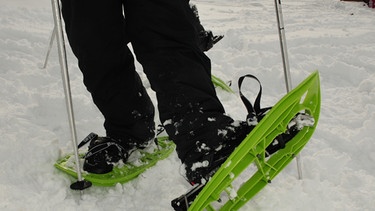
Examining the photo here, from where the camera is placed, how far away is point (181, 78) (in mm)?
1400

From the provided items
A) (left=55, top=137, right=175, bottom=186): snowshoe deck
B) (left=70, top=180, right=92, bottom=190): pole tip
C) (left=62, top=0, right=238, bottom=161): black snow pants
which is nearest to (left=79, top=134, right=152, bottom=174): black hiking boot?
(left=55, top=137, right=175, bottom=186): snowshoe deck

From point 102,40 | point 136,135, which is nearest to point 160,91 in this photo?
point 102,40

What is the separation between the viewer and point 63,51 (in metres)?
1.72

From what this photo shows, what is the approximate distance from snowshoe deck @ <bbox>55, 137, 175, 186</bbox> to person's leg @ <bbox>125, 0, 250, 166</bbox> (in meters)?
0.48

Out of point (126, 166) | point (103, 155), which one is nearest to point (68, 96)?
point (103, 155)

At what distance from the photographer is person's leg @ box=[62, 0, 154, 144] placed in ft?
5.06

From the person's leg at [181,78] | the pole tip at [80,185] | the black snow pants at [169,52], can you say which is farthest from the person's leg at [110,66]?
the pole tip at [80,185]

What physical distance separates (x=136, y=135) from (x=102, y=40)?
50 centimetres

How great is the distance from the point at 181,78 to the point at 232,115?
3.78 feet

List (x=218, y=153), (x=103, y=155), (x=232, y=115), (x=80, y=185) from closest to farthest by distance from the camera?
1. (x=218, y=153)
2. (x=80, y=185)
3. (x=103, y=155)
4. (x=232, y=115)

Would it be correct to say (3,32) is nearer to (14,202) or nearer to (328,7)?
(14,202)

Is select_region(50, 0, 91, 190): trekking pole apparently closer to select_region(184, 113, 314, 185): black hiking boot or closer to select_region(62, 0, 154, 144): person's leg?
select_region(62, 0, 154, 144): person's leg

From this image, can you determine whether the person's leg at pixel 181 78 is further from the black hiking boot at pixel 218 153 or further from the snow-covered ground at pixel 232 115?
the snow-covered ground at pixel 232 115

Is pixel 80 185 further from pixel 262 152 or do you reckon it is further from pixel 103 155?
pixel 262 152
